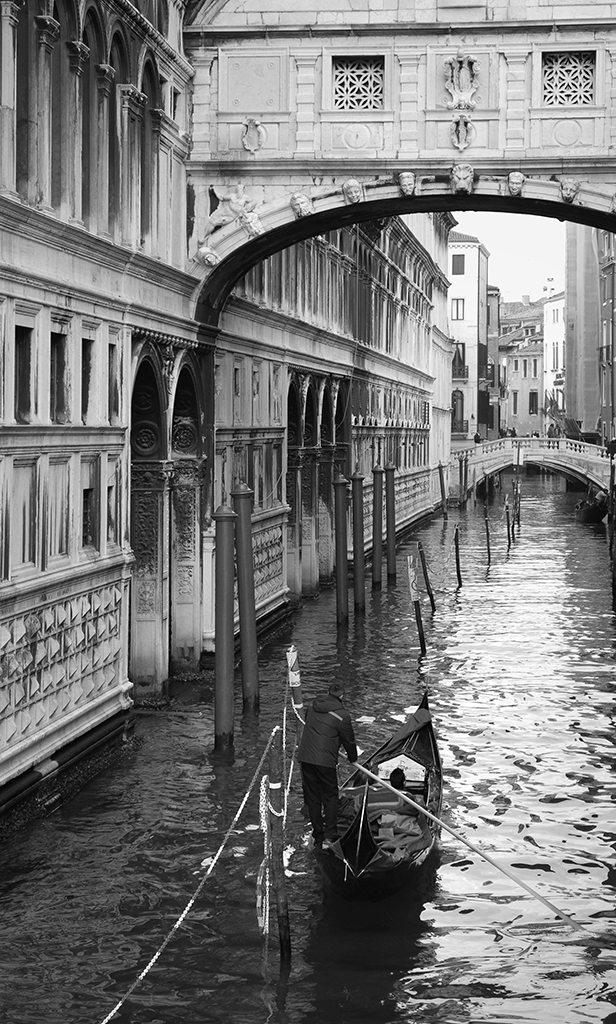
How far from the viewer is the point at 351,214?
16734 mm

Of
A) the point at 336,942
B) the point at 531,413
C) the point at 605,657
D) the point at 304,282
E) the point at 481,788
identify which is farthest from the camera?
the point at 531,413

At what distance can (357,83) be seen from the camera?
16.0 m

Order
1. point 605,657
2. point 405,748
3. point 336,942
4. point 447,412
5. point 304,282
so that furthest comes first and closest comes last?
point 447,412
point 304,282
point 605,657
point 405,748
point 336,942

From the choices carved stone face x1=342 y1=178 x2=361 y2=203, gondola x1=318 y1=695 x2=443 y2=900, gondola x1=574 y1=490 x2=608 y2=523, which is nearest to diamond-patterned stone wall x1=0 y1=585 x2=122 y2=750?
gondola x1=318 y1=695 x2=443 y2=900

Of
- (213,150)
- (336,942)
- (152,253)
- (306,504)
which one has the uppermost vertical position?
(213,150)

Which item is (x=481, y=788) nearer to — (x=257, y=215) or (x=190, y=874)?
(x=190, y=874)

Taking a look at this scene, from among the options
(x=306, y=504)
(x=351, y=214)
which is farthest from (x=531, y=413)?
(x=351, y=214)

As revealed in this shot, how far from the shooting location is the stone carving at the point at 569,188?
620 inches

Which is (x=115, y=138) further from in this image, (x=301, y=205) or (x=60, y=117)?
(x=301, y=205)

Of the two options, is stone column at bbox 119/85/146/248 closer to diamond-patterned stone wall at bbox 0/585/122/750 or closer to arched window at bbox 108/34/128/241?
arched window at bbox 108/34/128/241

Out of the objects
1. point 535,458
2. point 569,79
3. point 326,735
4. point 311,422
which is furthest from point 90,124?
point 535,458

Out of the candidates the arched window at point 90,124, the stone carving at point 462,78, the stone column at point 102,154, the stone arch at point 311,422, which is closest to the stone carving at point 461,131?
the stone carving at point 462,78

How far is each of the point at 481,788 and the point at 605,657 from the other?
Answer: 7.67 m

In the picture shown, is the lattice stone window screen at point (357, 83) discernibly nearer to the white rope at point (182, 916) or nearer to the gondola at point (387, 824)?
the gondola at point (387, 824)
